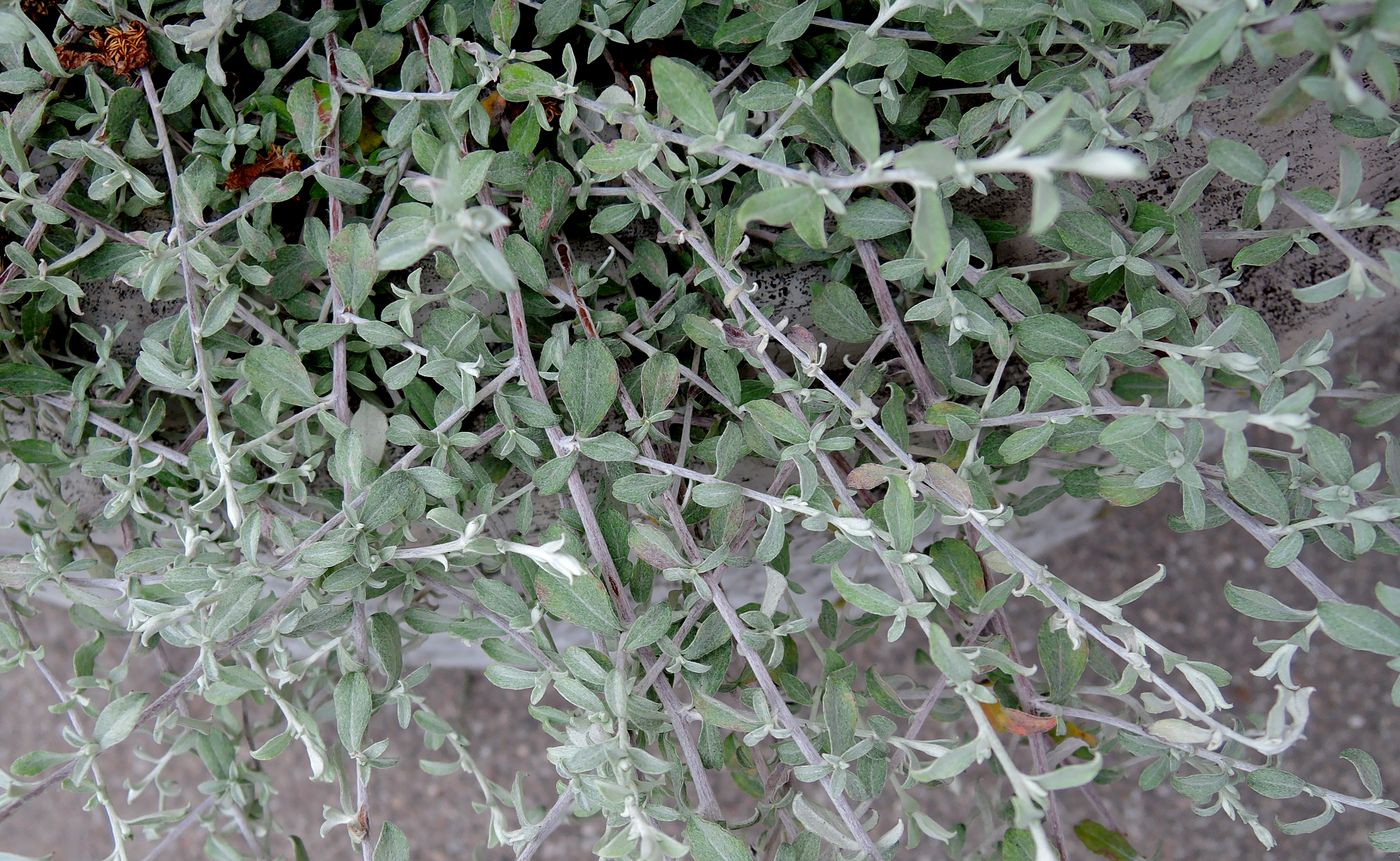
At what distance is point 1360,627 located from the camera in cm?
59

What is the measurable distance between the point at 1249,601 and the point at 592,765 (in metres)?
0.46

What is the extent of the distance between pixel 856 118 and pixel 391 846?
1.92 ft

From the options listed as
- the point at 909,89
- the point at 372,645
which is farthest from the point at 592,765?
the point at 909,89

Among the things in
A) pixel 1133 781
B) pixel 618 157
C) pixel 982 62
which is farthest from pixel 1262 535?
pixel 1133 781

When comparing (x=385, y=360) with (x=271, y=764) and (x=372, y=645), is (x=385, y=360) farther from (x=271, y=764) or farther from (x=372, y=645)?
(x=271, y=764)

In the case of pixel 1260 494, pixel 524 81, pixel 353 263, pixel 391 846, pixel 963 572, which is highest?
pixel 524 81

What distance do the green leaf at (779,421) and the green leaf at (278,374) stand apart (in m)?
0.32

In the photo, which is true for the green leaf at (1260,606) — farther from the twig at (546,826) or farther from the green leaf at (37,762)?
the green leaf at (37,762)

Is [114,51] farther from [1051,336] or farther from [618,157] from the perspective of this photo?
[1051,336]

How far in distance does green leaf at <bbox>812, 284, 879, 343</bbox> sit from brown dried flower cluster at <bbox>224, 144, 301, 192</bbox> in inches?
17.5

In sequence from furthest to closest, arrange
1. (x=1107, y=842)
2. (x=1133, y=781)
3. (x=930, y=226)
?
(x=1133, y=781), (x=1107, y=842), (x=930, y=226)

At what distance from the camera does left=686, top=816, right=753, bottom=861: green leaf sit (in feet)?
2.09

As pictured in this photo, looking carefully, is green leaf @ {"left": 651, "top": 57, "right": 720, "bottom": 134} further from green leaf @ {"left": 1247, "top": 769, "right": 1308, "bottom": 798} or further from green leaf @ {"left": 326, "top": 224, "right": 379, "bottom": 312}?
green leaf @ {"left": 1247, "top": 769, "right": 1308, "bottom": 798}

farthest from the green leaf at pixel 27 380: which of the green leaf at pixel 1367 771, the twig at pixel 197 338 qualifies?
the green leaf at pixel 1367 771
